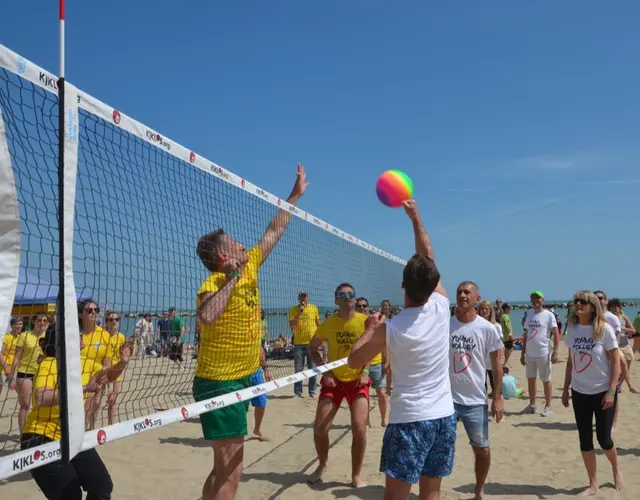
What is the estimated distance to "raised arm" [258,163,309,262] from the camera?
3.68 metres

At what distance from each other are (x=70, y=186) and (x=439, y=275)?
1.80 m

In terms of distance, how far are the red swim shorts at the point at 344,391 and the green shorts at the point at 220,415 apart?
1.99 metres

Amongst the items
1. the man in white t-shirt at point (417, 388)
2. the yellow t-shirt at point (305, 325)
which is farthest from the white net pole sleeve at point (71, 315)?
the yellow t-shirt at point (305, 325)

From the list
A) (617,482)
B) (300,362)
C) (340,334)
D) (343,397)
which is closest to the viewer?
(617,482)

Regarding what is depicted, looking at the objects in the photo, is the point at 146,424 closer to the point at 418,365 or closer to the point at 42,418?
the point at 42,418

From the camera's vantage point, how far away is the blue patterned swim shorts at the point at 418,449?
294 cm

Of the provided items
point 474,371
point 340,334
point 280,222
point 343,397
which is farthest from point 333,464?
point 280,222

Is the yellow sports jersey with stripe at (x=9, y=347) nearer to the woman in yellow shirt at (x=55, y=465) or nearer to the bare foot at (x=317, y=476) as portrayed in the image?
the bare foot at (x=317, y=476)

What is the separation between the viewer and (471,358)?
451cm

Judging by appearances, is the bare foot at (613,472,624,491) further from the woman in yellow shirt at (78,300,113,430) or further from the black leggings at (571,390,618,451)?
the woman in yellow shirt at (78,300,113,430)

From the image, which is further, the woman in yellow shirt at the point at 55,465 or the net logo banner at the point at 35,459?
the woman in yellow shirt at the point at 55,465

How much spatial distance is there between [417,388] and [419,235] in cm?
92

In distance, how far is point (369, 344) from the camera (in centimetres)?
306

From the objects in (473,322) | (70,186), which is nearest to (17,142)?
(70,186)
